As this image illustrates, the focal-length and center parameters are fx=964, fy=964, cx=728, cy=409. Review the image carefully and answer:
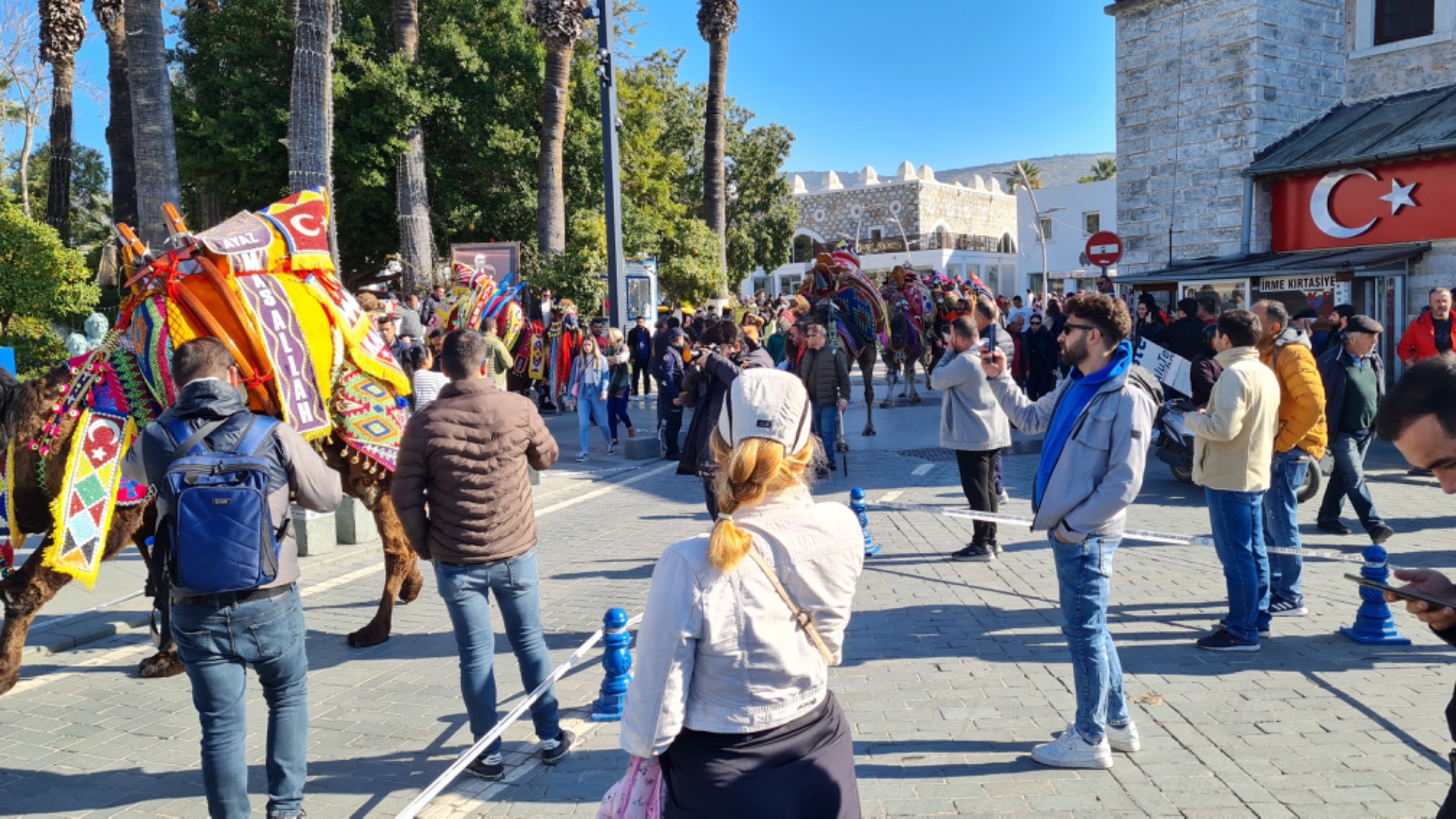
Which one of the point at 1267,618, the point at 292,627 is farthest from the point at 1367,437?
the point at 292,627

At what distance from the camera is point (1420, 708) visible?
431 cm

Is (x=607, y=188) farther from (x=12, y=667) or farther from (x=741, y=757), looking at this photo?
(x=741, y=757)

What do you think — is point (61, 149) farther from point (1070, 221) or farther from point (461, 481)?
point (1070, 221)

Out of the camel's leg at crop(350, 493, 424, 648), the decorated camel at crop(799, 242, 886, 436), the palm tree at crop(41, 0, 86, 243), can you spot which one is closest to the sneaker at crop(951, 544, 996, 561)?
the camel's leg at crop(350, 493, 424, 648)

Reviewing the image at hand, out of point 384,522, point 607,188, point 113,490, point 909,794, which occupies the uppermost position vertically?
point 607,188

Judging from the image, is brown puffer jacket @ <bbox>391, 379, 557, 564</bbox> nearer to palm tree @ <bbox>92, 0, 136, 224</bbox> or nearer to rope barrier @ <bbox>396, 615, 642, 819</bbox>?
rope barrier @ <bbox>396, 615, 642, 819</bbox>

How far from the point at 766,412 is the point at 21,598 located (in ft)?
14.8

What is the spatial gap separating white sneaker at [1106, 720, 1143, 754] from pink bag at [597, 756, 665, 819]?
8.06ft

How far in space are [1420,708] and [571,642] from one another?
13.8 feet

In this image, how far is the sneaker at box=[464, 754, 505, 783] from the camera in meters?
3.93

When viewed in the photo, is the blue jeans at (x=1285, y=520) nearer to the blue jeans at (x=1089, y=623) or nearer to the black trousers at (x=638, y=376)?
the blue jeans at (x=1089, y=623)

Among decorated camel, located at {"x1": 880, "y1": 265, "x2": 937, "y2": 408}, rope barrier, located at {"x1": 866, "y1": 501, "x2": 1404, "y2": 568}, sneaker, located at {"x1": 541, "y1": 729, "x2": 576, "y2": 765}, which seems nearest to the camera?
sneaker, located at {"x1": 541, "y1": 729, "x2": 576, "y2": 765}

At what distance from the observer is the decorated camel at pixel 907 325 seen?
55.1 feet

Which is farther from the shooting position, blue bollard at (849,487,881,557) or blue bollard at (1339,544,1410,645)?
blue bollard at (849,487,881,557)
